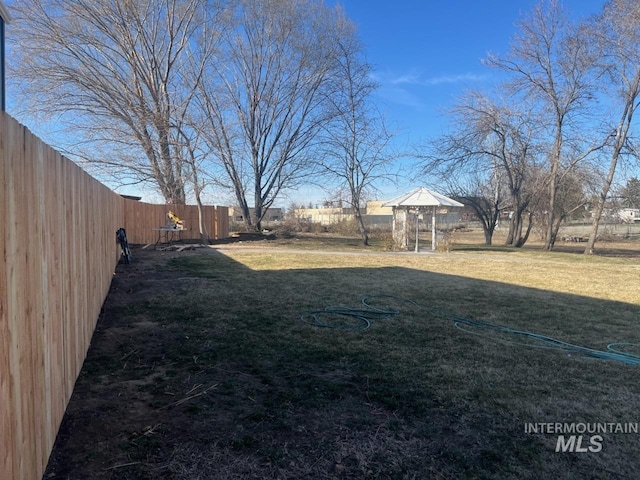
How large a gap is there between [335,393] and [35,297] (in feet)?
6.81

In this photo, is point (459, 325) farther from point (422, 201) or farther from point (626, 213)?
point (626, 213)

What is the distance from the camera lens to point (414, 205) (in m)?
17.0

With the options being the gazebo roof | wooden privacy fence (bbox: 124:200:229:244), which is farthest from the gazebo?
wooden privacy fence (bbox: 124:200:229:244)

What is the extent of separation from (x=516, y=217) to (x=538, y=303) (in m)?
18.0

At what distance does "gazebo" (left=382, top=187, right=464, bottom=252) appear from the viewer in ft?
55.2

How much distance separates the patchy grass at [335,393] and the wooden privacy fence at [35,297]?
14.0 inches

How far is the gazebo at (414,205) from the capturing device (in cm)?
1681

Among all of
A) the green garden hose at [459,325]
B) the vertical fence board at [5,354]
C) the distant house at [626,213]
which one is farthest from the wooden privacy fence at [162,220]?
the distant house at [626,213]

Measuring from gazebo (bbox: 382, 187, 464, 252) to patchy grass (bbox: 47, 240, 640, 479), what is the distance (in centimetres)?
1040

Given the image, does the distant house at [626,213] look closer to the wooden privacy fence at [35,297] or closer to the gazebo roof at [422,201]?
the gazebo roof at [422,201]

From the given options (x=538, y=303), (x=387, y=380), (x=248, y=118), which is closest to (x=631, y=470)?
(x=387, y=380)

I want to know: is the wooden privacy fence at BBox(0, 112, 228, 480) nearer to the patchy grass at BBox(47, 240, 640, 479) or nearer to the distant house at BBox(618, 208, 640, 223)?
the patchy grass at BBox(47, 240, 640, 479)

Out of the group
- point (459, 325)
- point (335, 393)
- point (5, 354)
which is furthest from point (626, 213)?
point (5, 354)

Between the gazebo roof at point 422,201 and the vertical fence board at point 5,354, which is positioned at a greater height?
the gazebo roof at point 422,201
